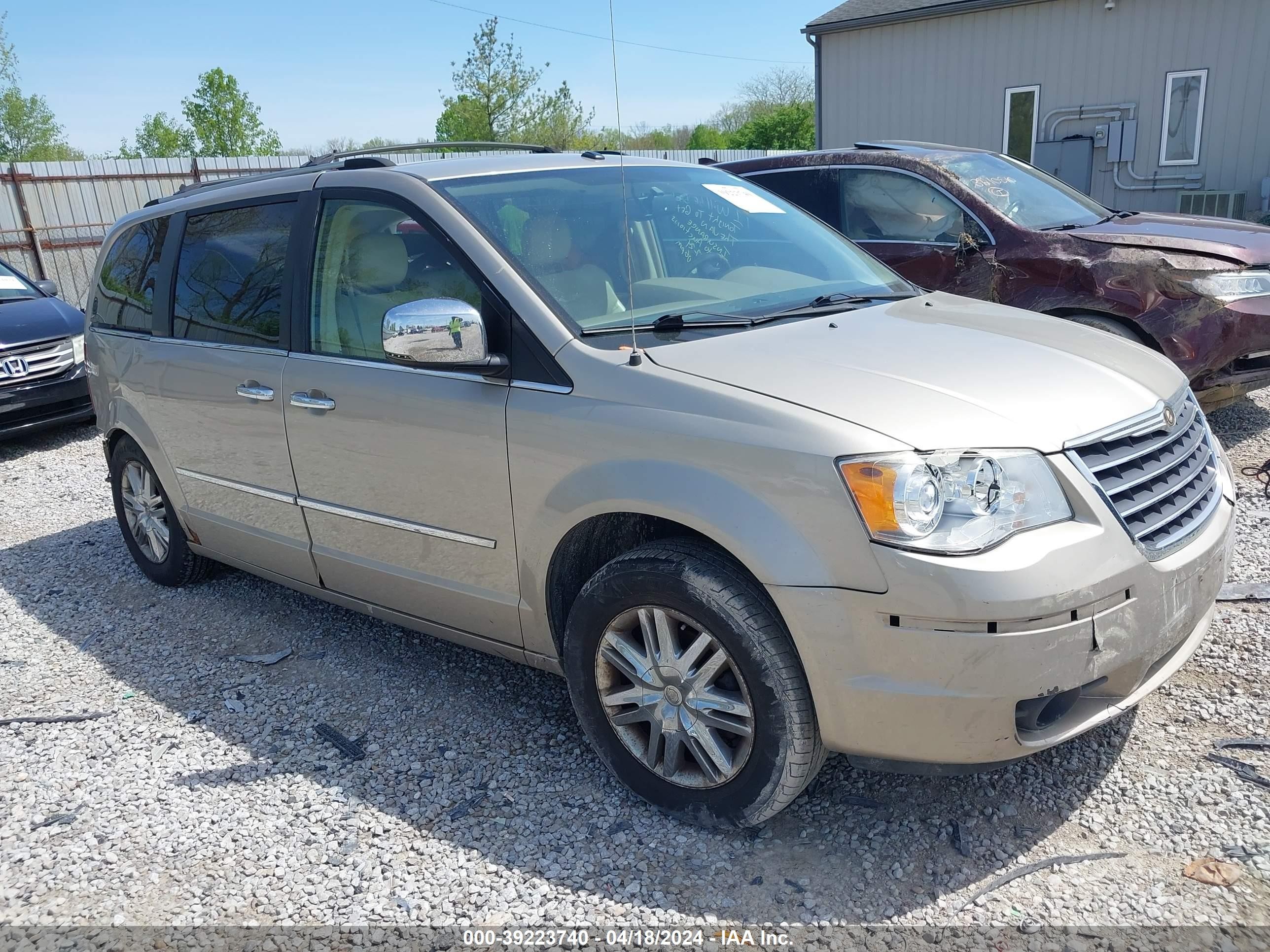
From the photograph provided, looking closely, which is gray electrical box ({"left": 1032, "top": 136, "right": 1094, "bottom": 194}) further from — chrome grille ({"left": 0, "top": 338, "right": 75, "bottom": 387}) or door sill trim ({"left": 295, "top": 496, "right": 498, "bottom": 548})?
door sill trim ({"left": 295, "top": 496, "right": 498, "bottom": 548})

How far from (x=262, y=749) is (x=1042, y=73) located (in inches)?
639

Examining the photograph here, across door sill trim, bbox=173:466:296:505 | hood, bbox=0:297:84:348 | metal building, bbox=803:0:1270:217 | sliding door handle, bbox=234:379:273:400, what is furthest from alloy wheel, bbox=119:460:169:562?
metal building, bbox=803:0:1270:217

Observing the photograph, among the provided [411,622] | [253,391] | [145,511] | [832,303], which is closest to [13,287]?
[145,511]

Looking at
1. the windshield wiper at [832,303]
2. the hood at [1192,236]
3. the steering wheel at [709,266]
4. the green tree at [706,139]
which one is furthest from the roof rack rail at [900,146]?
the green tree at [706,139]

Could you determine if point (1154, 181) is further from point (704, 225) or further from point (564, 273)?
point (564, 273)

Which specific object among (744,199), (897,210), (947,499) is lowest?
(947,499)

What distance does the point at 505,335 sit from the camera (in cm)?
300

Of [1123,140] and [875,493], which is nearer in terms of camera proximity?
[875,493]

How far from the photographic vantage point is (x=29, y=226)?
1559 centimetres

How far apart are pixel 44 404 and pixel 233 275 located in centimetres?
521

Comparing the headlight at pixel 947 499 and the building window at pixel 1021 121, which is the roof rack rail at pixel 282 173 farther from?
the building window at pixel 1021 121

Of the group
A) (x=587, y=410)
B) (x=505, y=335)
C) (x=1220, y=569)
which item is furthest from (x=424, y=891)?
(x=1220, y=569)

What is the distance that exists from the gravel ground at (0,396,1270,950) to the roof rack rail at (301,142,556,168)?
2.17m

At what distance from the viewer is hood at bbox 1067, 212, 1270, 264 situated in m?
5.71
